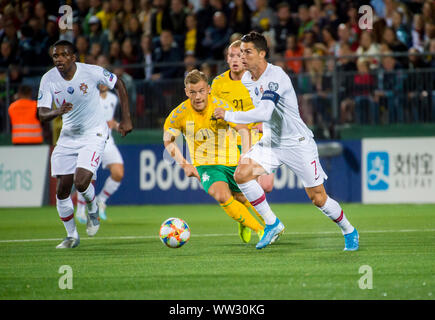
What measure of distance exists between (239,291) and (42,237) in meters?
5.79

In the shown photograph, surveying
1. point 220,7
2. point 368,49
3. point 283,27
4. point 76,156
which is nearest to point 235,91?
point 76,156

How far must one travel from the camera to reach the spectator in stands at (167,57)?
18.3 metres

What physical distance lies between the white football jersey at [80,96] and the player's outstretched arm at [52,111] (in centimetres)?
25

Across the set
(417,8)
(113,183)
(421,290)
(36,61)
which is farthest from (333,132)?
(421,290)

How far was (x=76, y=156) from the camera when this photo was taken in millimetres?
10484

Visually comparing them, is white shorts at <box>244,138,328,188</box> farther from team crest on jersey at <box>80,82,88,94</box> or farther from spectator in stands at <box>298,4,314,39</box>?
spectator in stands at <box>298,4,314,39</box>

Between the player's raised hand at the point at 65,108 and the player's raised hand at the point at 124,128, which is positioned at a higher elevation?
the player's raised hand at the point at 65,108

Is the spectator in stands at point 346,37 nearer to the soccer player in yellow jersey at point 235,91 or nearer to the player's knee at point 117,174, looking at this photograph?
the player's knee at point 117,174

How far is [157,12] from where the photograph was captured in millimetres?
19562

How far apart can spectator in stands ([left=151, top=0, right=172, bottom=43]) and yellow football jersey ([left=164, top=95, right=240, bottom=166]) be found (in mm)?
9159

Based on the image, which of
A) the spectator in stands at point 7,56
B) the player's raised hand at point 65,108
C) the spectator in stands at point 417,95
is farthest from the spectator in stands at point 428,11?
the player's raised hand at point 65,108

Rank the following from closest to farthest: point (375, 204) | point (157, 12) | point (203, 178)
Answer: point (203, 178)
point (375, 204)
point (157, 12)

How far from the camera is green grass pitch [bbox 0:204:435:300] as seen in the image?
634cm

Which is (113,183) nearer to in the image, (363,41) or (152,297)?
(363,41)
